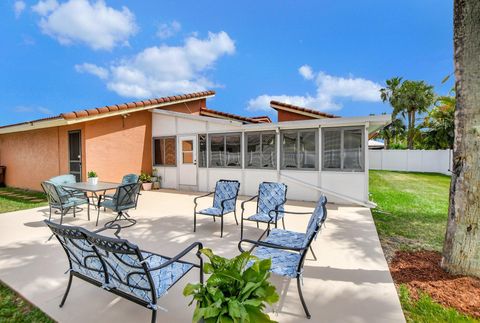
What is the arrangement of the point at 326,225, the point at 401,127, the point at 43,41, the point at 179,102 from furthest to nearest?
the point at 401,127
the point at 43,41
the point at 179,102
the point at 326,225

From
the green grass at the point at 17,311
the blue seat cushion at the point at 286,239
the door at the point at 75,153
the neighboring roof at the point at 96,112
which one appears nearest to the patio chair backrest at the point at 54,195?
the green grass at the point at 17,311

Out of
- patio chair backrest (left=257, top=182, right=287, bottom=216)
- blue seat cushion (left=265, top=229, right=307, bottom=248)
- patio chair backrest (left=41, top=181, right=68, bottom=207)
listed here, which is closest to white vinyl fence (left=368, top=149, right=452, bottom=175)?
patio chair backrest (left=257, top=182, right=287, bottom=216)

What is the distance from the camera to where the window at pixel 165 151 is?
1128 centimetres

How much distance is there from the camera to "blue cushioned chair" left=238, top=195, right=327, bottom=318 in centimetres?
252

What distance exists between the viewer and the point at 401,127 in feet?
99.1

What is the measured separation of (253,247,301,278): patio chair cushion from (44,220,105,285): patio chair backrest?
5.70ft

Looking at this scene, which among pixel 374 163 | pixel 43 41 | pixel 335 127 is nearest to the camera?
pixel 335 127

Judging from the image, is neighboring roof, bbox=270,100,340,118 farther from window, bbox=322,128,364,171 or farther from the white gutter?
the white gutter

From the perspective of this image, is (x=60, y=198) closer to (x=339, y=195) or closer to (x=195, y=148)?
(x=195, y=148)

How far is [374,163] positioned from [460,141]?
23016 millimetres

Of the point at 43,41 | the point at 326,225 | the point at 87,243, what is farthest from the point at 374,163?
the point at 43,41

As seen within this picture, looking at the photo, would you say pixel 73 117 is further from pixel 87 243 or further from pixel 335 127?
pixel 335 127

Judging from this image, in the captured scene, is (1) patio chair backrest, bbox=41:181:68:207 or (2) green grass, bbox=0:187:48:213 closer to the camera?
(1) patio chair backrest, bbox=41:181:68:207

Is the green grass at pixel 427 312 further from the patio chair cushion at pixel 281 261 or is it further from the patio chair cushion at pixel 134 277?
the patio chair cushion at pixel 134 277
